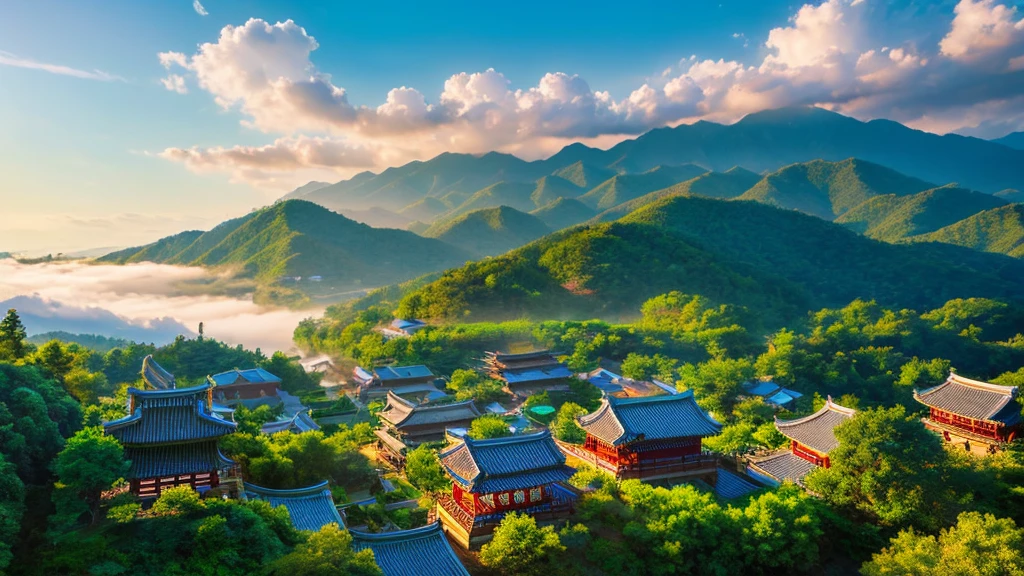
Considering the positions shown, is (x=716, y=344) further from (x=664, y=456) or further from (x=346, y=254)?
(x=346, y=254)

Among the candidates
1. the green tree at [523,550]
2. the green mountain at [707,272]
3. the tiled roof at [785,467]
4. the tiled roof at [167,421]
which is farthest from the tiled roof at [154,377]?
the green mountain at [707,272]

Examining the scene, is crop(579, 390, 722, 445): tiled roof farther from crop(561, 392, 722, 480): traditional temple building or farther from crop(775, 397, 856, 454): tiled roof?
crop(775, 397, 856, 454): tiled roof

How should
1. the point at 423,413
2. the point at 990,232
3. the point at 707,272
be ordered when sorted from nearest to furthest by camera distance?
the point at 423,413 → the point at 707,272 → the point at 990,232

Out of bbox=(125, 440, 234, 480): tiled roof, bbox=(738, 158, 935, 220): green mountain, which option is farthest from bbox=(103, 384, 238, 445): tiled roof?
bbox=(738, 158, 935, 220): green mountain

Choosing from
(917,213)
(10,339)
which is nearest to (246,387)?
(10,339)

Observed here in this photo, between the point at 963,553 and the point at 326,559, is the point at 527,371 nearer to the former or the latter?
the point at 963,553

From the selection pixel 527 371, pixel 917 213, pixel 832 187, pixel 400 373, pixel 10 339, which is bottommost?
pixel 527 371

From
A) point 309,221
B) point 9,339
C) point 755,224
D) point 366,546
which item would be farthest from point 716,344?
point 309,221
